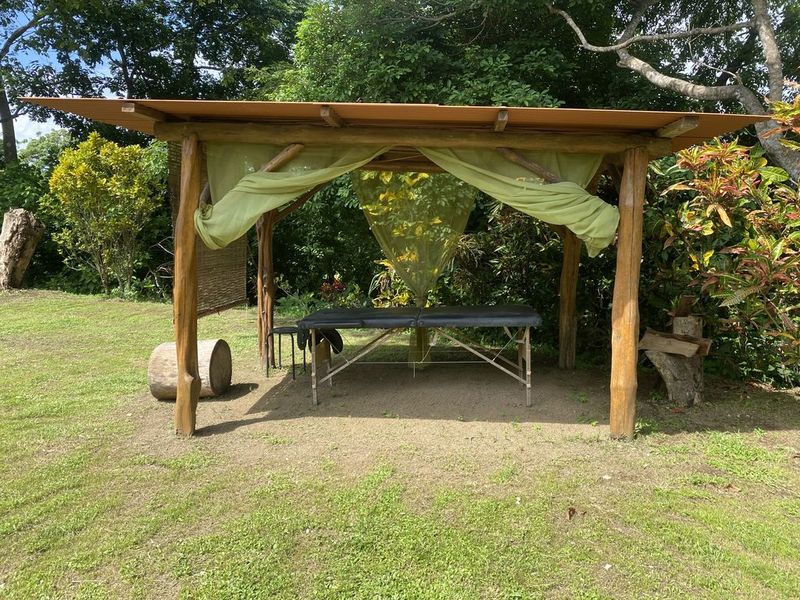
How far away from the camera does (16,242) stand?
1088 centimetres

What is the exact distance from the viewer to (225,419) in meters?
4.66

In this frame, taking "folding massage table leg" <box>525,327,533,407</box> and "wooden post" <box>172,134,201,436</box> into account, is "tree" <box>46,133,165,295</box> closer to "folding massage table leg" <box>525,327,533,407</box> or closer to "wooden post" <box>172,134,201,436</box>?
"wooden post" <box>172,134,201,436</box>

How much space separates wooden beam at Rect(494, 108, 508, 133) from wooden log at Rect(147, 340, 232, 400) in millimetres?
3090

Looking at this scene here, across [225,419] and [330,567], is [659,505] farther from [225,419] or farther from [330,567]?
[225,419]

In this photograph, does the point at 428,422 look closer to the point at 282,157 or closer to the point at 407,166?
the point at 282,157

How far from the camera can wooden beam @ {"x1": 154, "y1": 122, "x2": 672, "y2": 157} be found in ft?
13.5

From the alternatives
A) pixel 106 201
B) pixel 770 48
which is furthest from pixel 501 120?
pixel 106 201

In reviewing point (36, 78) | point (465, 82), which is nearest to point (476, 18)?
point (465, 82)

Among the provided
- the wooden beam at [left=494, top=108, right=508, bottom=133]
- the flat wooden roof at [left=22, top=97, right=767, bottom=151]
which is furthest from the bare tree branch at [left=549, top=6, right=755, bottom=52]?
the wooden beam at [left=494, top=108, right=508, bottom=133]

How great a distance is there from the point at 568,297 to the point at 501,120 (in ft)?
10.2

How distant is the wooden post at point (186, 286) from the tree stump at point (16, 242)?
8814 millimetres

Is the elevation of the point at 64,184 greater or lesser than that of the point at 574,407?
greater

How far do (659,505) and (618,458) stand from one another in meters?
0.67

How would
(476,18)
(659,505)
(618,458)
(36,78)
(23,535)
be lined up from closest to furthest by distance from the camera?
(23,535) < (659,505) < (618,458) < (476,18) < (36,78)
